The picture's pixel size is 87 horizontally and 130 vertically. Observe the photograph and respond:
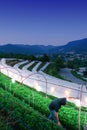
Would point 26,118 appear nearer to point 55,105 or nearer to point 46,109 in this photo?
point 55,105

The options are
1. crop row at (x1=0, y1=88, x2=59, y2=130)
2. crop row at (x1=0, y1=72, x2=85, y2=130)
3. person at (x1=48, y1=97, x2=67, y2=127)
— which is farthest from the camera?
crop row at (x1=0, y1=72, x2=85, y2=130)

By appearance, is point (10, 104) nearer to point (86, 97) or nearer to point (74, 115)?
Result: point (74, 115)

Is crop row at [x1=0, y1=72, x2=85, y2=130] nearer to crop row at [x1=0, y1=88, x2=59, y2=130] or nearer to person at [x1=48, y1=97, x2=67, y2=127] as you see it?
person at [x1=48, y1=97, x2=67, y2=127]

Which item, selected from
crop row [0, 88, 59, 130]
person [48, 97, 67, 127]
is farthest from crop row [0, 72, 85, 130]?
crop row [0, 88, 59, 130]

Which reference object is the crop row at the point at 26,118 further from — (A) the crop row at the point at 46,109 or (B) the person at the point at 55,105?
(A) the crop row at the point at 46,109

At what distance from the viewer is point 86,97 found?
21797 mm

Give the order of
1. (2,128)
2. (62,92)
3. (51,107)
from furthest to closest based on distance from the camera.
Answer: (62,92) < (51,107) < (2,128)

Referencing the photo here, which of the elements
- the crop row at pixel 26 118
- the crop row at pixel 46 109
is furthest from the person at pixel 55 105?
the crop row at pixel 46 109

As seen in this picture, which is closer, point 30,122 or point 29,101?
point 30,122

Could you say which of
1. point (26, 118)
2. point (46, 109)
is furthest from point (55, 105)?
point (46, 109)

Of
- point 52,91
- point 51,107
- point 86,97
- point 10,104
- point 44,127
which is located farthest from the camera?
point 52,91

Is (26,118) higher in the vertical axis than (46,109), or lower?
higher

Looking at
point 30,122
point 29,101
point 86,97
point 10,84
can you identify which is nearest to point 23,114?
point 30,122

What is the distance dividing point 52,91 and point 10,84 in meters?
4.18
